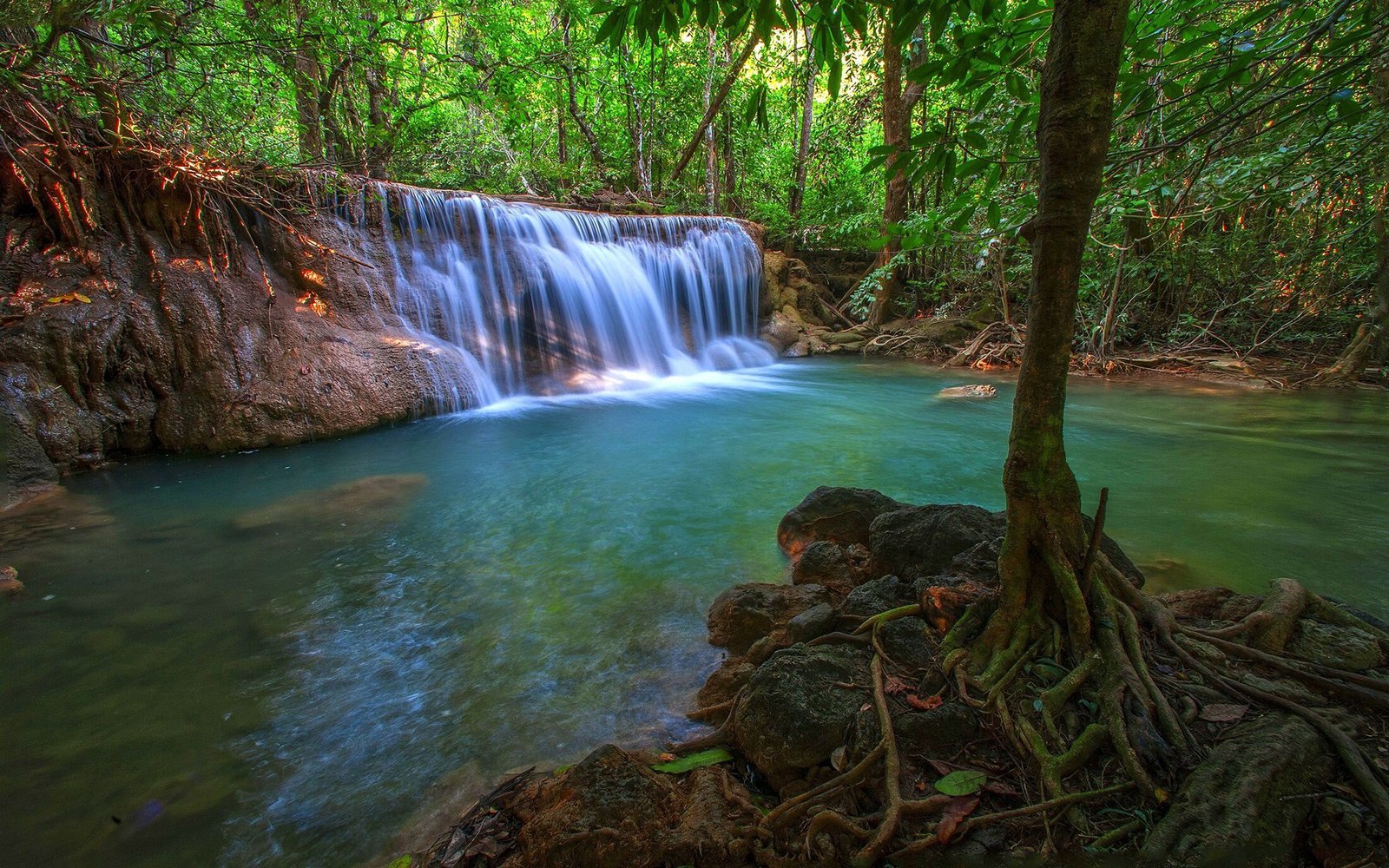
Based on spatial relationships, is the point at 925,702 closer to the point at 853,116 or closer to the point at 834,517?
the point at 834,517

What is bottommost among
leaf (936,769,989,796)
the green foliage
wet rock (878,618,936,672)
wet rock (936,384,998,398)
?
leaf (936,769,989,796)

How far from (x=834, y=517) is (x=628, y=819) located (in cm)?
252

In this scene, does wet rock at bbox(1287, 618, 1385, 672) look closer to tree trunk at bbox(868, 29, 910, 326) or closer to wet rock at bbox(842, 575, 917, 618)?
wet rock at bbox(842, 575, 917, 618)

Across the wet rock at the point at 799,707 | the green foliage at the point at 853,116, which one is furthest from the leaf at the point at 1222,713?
the green foliage at the point at 853,116

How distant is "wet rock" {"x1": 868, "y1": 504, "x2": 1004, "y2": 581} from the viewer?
9.96 ft

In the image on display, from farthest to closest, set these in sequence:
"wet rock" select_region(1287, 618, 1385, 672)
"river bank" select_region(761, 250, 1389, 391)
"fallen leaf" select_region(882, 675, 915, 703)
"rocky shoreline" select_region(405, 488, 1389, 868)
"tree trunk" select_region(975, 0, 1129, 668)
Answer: "river bank" select_region(761, 250, 1389, 391), "fallen leaf" select_region(882, 675, 915, 703), "wet rock" select_region(1287, 618, 1385, 672), "tree trunk" select_region(975, 0, 1129, 668), "rocky shoreline" select_region(405, 488, 1389, 868)

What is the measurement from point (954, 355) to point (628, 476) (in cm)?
958

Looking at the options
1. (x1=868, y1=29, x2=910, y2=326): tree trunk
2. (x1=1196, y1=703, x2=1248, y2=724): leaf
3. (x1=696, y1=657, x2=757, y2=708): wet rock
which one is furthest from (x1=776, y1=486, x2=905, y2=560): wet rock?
(x1=868, y1=29, x2=910, y2=326): tree trunk

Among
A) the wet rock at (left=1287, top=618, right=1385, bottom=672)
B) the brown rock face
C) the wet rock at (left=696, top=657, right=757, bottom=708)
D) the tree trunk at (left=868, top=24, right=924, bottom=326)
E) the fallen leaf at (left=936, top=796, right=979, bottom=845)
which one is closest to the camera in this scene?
the fallen leaf at (left=936, top=796, right=979, bottom=845)

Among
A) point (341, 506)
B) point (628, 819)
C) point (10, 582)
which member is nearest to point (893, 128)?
point (341, 506)

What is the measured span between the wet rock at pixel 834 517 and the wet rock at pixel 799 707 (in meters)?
1.58

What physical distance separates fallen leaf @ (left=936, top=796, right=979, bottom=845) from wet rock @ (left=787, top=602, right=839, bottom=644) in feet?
2.93

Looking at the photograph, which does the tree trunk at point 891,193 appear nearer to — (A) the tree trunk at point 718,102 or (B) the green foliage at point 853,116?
(B) the green foliage at point 853,116

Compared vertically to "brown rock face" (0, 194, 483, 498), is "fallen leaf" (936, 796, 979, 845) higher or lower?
lower
